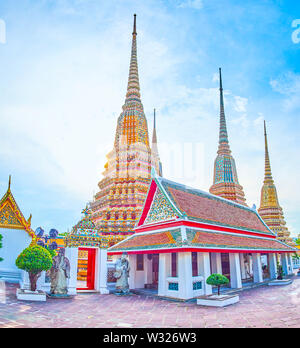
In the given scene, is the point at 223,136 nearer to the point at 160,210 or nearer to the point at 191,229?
the point at 160,210

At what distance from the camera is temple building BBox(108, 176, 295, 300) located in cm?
1180

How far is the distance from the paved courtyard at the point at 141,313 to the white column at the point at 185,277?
55 cm

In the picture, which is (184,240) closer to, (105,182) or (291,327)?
(291,327)

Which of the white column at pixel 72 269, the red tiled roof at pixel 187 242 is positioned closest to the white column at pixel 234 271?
the red tiled roof at pixel 187 242

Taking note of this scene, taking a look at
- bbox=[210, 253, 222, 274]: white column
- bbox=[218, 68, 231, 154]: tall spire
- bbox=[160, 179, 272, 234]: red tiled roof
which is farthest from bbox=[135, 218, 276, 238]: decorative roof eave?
bbox=[218, 68, 231, 154]: tall spire

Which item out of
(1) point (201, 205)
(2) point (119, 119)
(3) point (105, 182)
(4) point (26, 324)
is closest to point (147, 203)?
(1) point (201, 205)

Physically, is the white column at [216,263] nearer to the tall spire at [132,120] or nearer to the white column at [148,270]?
the white column at [148,270]

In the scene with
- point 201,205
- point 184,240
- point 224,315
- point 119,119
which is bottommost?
point 224,315

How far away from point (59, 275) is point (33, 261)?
161 cm

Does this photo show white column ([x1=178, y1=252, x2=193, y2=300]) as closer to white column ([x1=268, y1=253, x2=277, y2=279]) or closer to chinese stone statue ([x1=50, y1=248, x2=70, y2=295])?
chinese stone statue ([x1=50, y1=248, x2=70, y2=295])

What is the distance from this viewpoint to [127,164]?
87.4 feet

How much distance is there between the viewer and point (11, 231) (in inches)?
636

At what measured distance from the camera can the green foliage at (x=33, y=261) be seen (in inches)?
407
